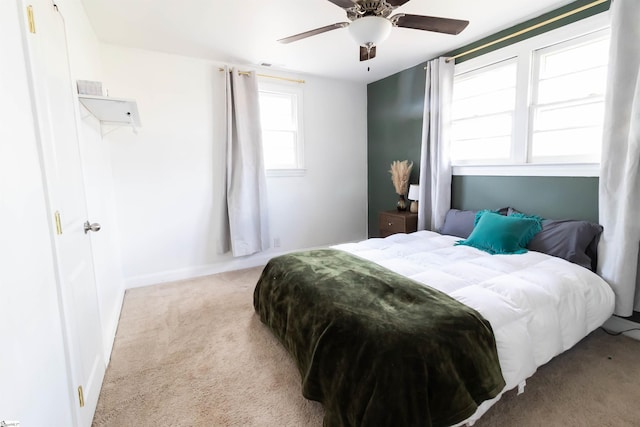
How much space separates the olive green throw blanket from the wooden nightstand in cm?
185

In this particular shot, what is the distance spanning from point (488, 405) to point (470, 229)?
188 centimetres

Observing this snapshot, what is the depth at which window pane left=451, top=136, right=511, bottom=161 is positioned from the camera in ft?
9.96

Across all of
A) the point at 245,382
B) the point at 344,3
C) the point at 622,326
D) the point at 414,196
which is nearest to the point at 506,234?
the point at 622,326

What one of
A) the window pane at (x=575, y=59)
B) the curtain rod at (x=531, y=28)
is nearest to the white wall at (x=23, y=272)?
the curtain rod at (x=531, y=28)

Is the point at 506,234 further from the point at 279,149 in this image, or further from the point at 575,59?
the point at 279,149

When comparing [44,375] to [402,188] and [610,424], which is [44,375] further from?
[402,188]

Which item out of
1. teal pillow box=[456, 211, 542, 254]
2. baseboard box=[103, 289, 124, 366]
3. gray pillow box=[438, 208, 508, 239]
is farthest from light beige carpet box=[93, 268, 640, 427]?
gray pillow box=[438, 208, 508, 239]

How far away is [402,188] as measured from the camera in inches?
154

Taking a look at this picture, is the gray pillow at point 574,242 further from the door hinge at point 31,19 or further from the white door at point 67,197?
the door hinge at point 31,19

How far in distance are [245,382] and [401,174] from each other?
2.94m

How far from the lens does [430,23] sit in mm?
1945

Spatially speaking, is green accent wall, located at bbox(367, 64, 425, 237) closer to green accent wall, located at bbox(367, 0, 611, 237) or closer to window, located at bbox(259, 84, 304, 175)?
green accent wall, located at bbox(367, 0, 611, 237)

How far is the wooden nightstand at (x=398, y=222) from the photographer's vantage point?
3.60m

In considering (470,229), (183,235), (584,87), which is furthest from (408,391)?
(183,235)
